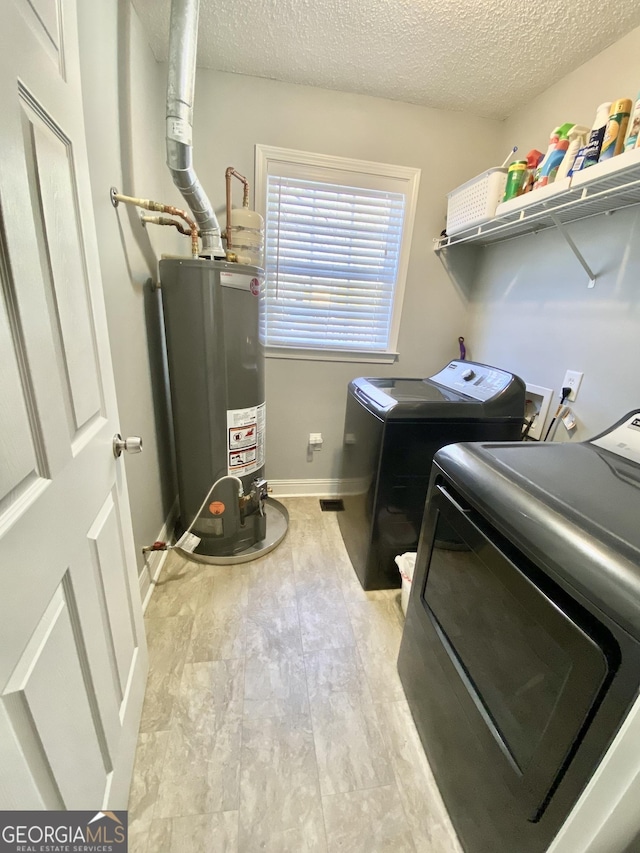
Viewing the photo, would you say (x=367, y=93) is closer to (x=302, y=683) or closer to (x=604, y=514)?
(x=604, y=514)

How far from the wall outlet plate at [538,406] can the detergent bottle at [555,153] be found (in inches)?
33.3

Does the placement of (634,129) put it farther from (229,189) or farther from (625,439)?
(229,189)

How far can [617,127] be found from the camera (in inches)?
41.9

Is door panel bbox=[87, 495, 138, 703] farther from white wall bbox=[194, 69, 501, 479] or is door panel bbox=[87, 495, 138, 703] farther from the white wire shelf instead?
the white wire shelf

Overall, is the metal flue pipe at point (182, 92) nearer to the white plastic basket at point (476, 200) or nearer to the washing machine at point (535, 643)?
the white plastic basket at point (476, 200)

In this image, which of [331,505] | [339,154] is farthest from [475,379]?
[339,154]

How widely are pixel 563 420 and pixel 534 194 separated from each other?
Answer: 3.07ft

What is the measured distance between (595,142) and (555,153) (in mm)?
197

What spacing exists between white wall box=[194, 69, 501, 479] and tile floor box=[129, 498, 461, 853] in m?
1.04

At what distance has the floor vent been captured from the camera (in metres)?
2.34

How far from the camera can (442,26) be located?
134 centimetres

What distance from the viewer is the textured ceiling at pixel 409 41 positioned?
128cm

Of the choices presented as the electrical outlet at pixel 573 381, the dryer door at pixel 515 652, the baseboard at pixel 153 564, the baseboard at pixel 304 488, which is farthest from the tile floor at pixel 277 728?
the electrical outlet at pixel 573 381

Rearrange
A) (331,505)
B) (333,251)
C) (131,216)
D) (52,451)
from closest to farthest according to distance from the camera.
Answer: (52,451) < (131,216) < (333,251) < (331,505)
